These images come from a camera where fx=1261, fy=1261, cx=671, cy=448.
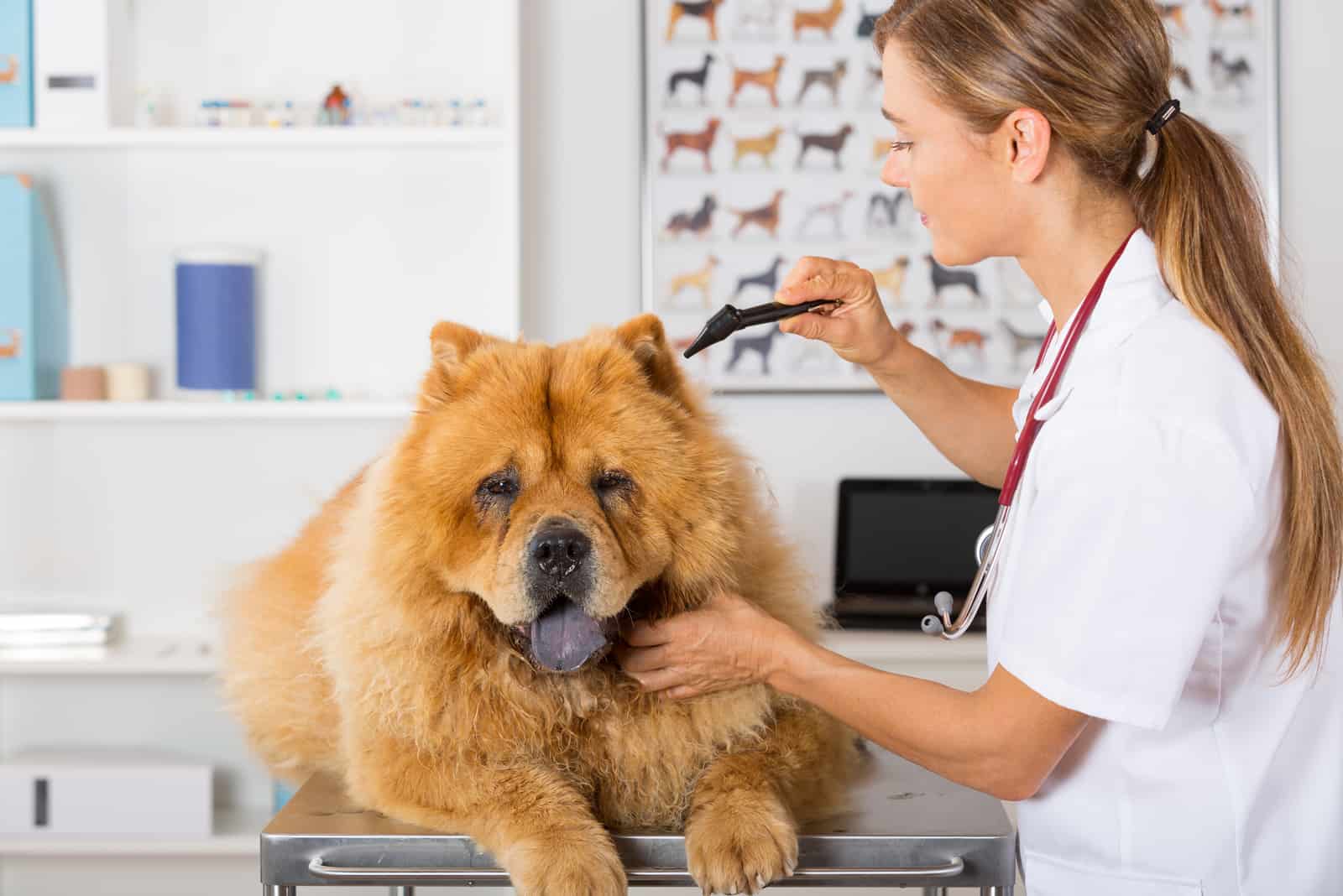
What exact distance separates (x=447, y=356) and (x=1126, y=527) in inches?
28.6

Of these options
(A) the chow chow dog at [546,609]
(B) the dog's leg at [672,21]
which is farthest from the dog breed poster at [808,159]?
(A) the chow chow dog at [546,609]

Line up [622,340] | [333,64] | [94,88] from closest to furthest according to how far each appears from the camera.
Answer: [622,340] < [94,88] < [333,64]

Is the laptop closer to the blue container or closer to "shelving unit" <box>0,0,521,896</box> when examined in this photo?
"shelving unit" <box>0,0,521,896</box>

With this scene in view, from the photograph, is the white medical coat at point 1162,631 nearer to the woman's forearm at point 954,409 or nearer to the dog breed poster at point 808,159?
the woman's forearm at point 954,409

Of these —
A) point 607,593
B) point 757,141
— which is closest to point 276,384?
point 757,141

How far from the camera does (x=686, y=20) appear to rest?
9.34 feet

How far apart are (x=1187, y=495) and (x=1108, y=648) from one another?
0.14 m

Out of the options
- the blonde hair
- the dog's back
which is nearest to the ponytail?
the blonde hair

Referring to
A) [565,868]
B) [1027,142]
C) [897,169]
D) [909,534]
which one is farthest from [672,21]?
[565,868]

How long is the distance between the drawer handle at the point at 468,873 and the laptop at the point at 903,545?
1.46 meters

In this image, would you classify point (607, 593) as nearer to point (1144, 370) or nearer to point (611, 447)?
point (611, 447)

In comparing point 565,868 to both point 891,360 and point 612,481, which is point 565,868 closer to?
point 612,481

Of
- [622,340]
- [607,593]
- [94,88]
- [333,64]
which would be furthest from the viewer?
[333,64]

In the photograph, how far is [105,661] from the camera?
2.56 metres
